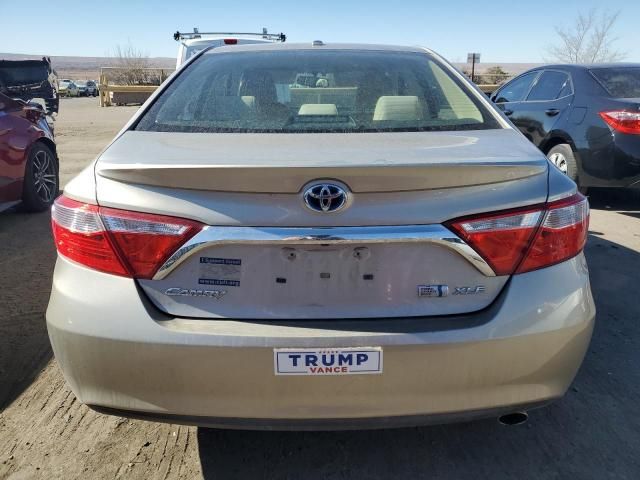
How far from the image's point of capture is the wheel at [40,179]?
5941 millimetres

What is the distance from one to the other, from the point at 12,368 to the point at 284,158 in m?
2.13

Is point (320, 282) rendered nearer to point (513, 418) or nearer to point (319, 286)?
point (319, 286)

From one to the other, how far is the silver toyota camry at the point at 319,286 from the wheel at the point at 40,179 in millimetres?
4644

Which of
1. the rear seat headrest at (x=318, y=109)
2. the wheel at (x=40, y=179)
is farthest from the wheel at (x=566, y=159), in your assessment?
the wheel at (x=40, y=179)

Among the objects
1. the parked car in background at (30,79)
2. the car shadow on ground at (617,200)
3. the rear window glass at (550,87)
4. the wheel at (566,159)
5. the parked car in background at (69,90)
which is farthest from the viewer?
the parked car in background at (69,90)

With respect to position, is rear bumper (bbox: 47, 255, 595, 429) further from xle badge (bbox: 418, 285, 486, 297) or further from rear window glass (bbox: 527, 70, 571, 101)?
rear window glass (bbox: 527, 70, 571, 101)

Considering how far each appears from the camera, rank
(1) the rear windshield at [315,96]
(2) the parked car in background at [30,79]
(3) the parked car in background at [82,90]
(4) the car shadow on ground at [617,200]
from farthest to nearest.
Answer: (3) the parked car in background at [82,90], (2) the parked car in background at [30,79], (4) the car shadow on ground at [617,200], (1) the rear windshield at [315,96]

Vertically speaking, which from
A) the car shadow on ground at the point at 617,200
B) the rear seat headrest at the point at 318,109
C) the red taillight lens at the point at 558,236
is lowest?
the car shadow on ground at the point at 617,200

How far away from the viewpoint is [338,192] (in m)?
1.71

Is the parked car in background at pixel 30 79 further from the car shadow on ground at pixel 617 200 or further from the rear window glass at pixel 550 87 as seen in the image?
the car shadow on ground at pixel 617 200

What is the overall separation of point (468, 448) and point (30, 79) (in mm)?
9206

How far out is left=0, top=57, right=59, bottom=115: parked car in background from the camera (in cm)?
850

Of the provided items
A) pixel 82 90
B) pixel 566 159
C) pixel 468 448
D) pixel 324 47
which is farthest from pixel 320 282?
pixel 82 90

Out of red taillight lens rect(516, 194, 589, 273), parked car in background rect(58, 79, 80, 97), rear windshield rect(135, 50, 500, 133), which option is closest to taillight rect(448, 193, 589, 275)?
red taillight lens rect(516, 194, 589, 273)
